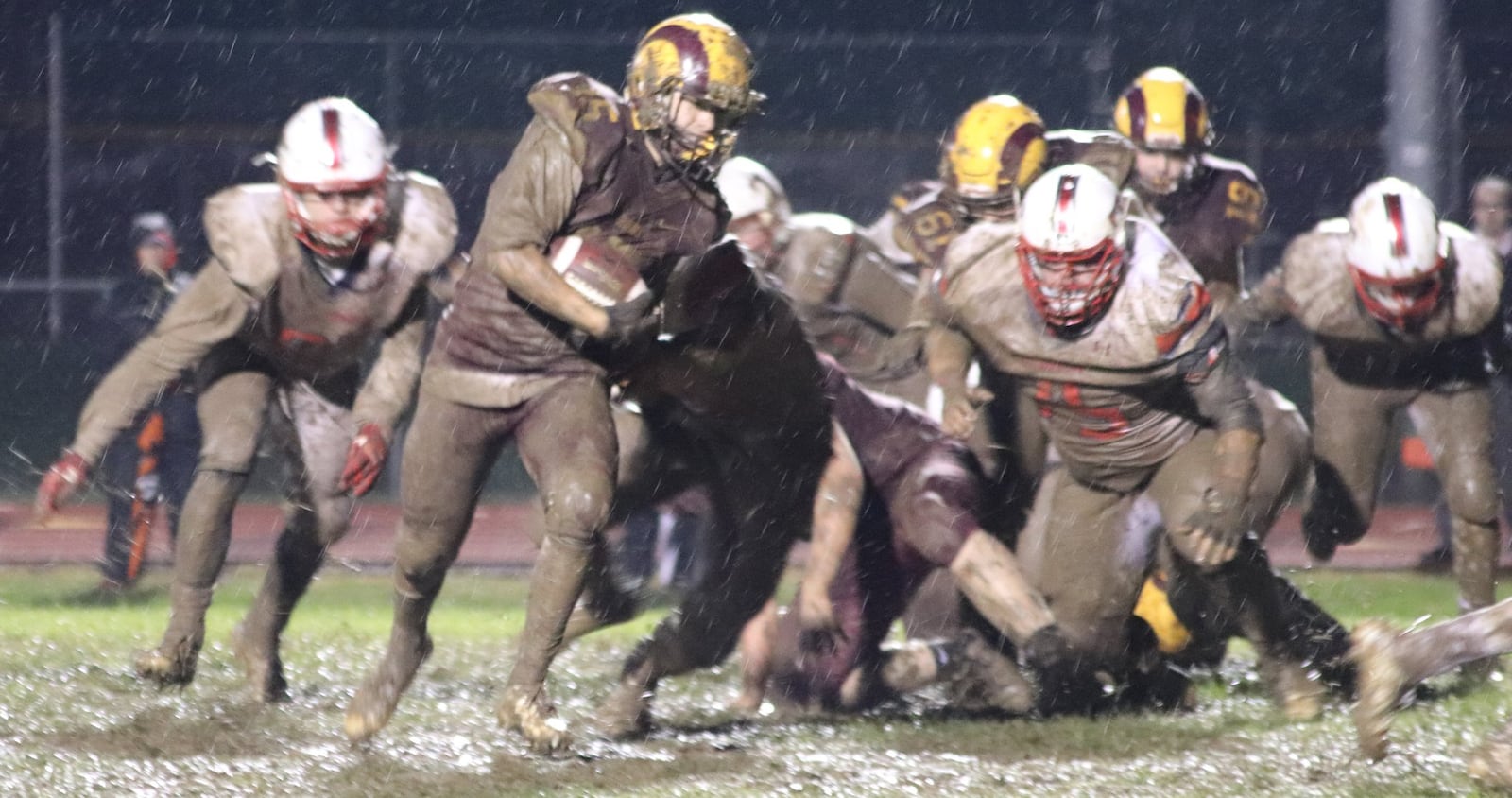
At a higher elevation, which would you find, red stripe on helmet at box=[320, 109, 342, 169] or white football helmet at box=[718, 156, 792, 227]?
white football helmet at box=[718, 156, 792, 227]

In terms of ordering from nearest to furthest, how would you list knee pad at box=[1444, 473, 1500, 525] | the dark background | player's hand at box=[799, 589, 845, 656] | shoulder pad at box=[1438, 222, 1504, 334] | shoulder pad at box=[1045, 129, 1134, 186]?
1. player's hand at box=[799, 589, 845, 656]
2. shoulder pad at box=[1045, 129, 1134, 186]
3. shoulder pad at box=[1438, 222, 1504, 334]
4. knee pad at box=[1444, 473, 1500, 525]
5. the dark background

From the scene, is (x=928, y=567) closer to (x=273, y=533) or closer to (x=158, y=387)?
(x=158, y=387)

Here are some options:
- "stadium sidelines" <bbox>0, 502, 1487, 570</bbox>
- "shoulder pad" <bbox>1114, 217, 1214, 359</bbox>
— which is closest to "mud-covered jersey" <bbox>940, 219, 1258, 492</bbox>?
"shoulder pad" <bbox>1114, 217, 1214, 359</bbox>

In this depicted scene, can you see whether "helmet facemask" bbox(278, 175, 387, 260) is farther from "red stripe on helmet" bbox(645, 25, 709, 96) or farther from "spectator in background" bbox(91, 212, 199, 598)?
"spectator in background" bbox(91, 212, 199, 598)

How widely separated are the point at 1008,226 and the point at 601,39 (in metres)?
6.36

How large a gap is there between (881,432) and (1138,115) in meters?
2.28

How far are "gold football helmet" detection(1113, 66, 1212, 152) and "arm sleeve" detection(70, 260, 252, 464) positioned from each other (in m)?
3.48

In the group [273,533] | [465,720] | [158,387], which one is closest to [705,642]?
[465,720]

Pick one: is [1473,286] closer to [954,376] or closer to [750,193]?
A: [954,376]

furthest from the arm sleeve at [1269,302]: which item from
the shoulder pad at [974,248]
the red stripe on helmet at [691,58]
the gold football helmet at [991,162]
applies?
the red stripe on helmet at [691,58]

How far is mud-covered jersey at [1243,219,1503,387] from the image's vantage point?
6406mm

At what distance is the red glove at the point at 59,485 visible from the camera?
17.6 ft

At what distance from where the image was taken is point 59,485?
5.37 m

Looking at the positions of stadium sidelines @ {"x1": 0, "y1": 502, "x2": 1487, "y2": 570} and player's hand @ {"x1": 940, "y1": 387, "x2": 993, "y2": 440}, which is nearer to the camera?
player's hand @ {"x1": 940, "y1": 387, "x2": 993, "y2": 440}
